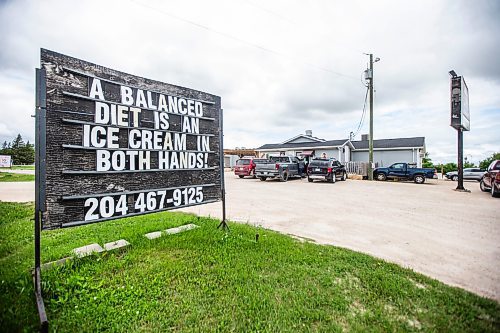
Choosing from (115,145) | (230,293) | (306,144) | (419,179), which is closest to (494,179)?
(419,179)

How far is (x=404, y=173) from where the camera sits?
19.6 m

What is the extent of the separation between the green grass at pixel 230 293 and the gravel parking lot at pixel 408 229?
71cm

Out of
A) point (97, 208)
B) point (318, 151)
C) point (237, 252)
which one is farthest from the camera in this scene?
point (318, 151)

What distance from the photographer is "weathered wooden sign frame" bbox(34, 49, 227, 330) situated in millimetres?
3027

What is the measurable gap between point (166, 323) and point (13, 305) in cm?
157

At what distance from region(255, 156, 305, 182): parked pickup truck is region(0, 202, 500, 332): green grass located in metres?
13.9

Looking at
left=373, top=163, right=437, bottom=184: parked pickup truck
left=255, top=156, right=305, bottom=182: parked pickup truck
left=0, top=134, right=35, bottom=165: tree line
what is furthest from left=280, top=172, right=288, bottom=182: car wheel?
left=0, top=134, right=35, bottom=165: tree line

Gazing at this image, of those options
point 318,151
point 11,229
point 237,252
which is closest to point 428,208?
point 237,252

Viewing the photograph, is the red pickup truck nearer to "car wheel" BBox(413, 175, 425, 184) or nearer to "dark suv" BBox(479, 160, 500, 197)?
"car wheel" BBox(413, 175, 425, 184)

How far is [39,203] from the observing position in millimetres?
2887

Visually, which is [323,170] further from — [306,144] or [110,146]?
[110,146]

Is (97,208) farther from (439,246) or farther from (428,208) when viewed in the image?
(428,208)

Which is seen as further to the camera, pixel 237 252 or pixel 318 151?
pixel 318 151

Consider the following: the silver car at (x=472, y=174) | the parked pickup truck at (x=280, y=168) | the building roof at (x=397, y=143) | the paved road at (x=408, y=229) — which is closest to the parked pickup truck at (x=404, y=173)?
the silver car at (x=472, y=174)
